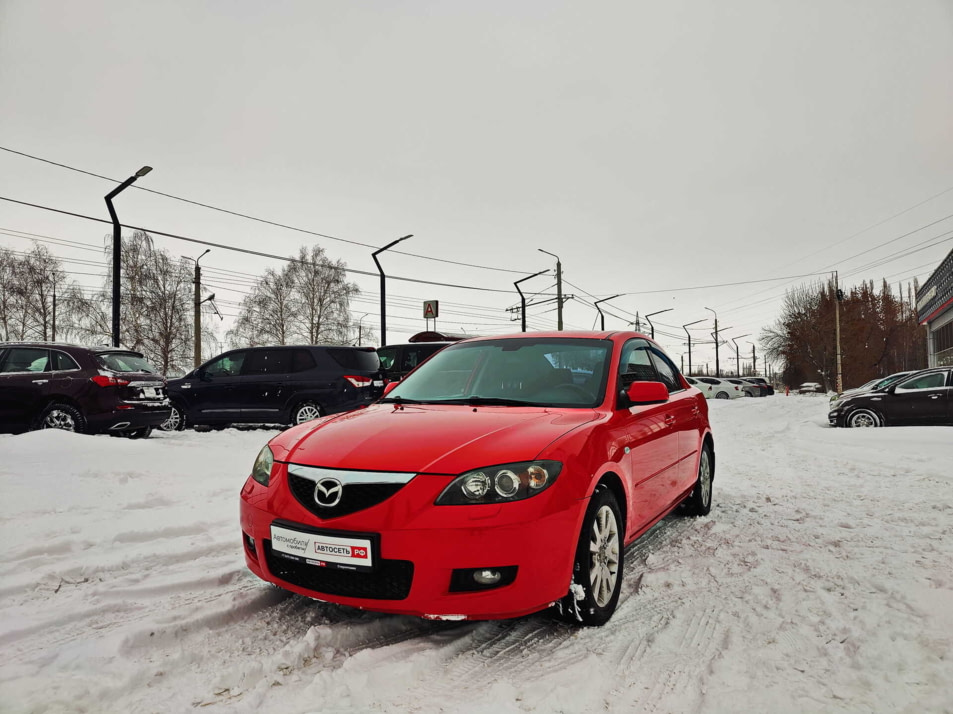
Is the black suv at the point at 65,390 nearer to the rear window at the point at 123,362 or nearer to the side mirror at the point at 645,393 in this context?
the rear window at the point at 123,362

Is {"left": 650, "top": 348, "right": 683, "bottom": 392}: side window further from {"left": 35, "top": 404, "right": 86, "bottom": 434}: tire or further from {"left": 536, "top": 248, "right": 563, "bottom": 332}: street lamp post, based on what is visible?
{"left": 536, "top": 248, "right": 563, "bottom": 332}: street lamp post

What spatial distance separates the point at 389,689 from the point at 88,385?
8788 millimetres

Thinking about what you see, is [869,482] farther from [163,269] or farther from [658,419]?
[163,269]

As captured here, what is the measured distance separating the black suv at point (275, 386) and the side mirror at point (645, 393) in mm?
8321

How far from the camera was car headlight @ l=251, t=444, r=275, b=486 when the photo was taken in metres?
3.01

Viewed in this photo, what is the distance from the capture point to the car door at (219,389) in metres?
11.6

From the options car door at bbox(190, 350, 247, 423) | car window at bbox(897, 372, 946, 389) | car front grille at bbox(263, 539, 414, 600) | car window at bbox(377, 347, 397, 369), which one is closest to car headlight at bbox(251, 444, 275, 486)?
car front grille at bbox(263, 539, 414, 600)

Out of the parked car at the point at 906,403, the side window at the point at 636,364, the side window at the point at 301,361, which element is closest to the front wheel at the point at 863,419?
the parked car at the point at 906,403

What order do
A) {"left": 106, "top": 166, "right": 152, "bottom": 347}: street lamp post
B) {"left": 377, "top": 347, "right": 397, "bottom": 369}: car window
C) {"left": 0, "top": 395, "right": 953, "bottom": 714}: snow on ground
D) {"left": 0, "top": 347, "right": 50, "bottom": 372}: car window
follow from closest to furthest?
{"left": 0, "top": 395, "right": 953, "bottom": 714}: snow on ground
{"left": 0, "top": 347, "right": 50, "bottom": 372}: car window
{"left": 377, "top": 347, "right": 397, "bottom": 369}: car window
{"left": 106, "top": 166, "right": 152, "bottom": 347}: street lamp post

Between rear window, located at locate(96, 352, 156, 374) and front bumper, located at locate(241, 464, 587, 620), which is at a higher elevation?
rear window, located at locate(96, 352, 156, 374)

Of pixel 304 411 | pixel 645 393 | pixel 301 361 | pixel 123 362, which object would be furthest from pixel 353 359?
pixel 645 393

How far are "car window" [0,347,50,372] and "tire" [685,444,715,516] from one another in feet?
30.3

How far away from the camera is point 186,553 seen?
3963 mm

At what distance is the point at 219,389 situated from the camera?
11.7m
